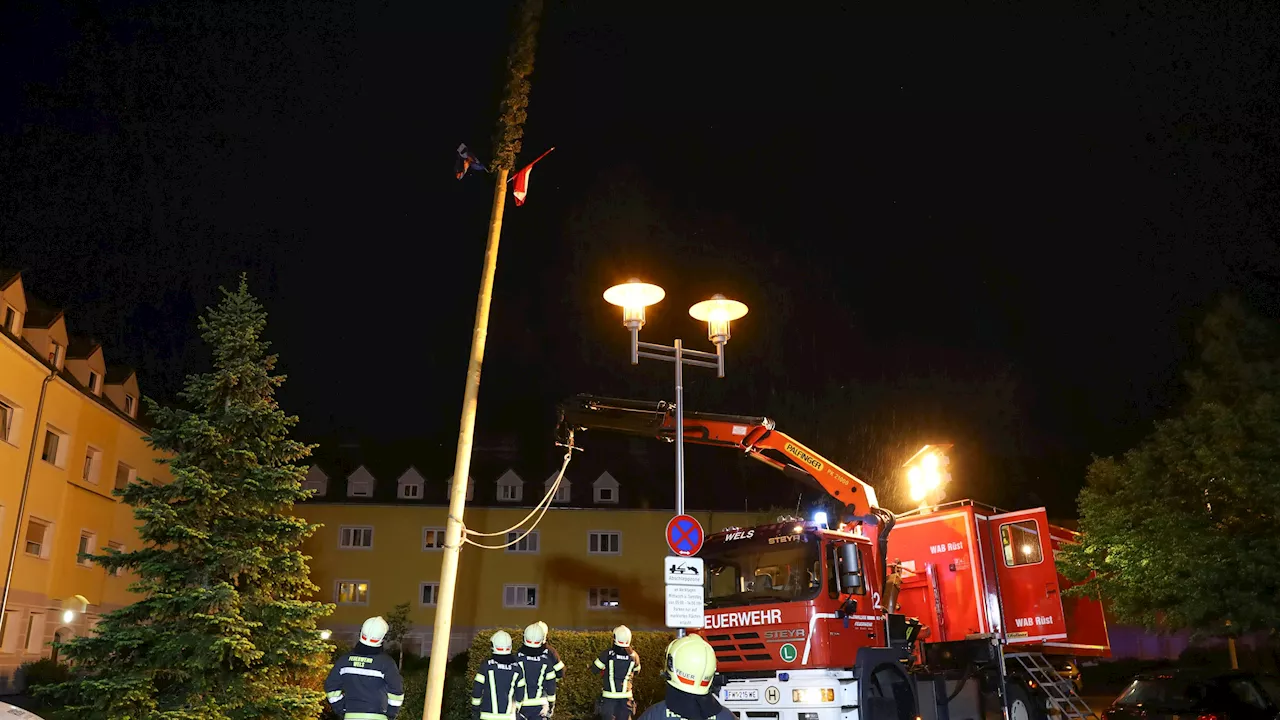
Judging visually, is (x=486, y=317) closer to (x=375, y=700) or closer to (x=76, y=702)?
(x=375, y=700)

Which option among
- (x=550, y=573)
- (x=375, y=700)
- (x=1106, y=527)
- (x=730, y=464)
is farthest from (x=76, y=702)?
(x=730, y=464)

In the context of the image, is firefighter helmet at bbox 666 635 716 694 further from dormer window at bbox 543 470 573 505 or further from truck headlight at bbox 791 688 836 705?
dormer window at bbox 543 470 573 505

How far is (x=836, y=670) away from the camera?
455 inches

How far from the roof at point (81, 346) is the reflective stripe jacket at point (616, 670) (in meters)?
27.6

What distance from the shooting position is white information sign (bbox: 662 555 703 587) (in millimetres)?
10594

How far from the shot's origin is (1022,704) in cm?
1352

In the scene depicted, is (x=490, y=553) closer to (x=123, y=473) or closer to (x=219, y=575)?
(x=123, y=473)

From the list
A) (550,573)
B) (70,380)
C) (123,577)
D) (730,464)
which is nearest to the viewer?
(70,380)

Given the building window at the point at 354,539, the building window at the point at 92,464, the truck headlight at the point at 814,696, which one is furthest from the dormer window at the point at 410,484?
the truck headlight at the point at 814,696

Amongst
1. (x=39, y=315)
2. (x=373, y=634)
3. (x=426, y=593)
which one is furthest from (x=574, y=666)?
(x=426, y=593)

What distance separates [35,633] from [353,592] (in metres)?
16.6

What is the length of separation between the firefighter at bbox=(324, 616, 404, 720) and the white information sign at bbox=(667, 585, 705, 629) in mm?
3064

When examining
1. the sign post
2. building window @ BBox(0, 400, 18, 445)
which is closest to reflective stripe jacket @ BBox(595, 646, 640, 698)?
the sign post

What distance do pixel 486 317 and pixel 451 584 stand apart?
3605 millimetres
